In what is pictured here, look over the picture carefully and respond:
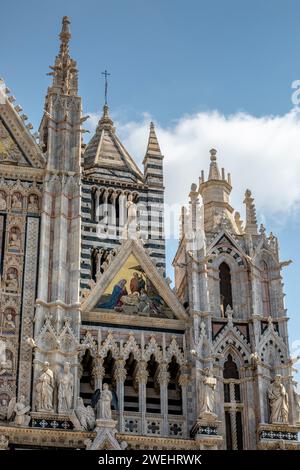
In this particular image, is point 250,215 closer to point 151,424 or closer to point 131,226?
point 131,226

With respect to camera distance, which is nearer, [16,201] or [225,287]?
[16,201]

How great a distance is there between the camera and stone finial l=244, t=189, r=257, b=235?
27.7 meters

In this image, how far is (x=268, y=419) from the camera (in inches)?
968

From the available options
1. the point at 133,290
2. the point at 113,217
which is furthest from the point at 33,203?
the point at 113,217

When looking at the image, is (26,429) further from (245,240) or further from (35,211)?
(245,240)

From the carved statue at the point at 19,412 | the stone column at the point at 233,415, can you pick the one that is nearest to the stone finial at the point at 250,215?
the stone column at the point at 233,415

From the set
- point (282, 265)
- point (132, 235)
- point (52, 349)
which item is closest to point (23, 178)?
point (132, 235)

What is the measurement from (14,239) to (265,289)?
6.08 metres

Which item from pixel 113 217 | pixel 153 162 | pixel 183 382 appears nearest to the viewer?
pixel 183 382

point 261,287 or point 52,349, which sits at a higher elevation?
point 261,287

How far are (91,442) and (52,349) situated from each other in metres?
2.41

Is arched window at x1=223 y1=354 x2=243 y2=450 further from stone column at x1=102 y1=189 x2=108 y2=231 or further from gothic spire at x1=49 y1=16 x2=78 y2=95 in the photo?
stone column at x1=102 y1=189 x2=108 y2=231

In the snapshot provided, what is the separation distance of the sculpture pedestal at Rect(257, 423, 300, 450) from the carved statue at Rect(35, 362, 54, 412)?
4.61 m

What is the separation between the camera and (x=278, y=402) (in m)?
24.7
